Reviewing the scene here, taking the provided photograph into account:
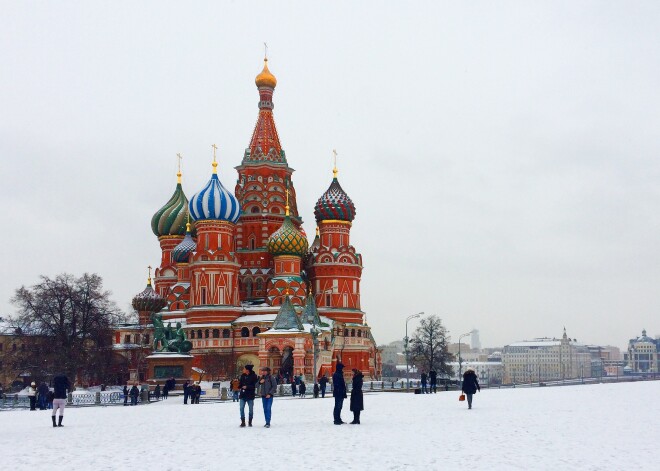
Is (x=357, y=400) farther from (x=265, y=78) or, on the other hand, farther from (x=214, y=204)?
(x=265, y=78)

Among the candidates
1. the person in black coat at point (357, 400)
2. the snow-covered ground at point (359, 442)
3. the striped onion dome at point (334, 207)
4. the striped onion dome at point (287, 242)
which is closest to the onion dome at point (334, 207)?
the striped onion dome at point (334, 207)

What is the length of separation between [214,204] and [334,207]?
443 inches

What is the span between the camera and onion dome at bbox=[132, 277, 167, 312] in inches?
2862

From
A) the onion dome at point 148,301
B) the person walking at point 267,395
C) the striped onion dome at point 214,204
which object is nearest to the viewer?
the person walking at point 267,395

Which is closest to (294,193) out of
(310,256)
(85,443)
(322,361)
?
(310,256)

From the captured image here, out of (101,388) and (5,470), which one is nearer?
(5,470)

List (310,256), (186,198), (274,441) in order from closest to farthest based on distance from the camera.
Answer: (274,441) < (310,256) < (186,198)

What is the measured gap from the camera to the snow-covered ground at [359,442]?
481 inches

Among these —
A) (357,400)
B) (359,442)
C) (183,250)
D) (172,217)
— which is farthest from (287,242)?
(359,442)

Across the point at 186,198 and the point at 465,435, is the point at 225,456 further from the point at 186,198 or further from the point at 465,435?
the point at 186,198

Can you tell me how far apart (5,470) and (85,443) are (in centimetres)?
389

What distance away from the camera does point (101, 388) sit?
2245 inches

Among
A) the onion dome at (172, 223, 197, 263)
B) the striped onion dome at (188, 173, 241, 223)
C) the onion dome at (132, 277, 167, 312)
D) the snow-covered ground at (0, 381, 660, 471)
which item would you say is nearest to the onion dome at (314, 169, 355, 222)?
the striped onion dome at (188, 173, 241, 223)

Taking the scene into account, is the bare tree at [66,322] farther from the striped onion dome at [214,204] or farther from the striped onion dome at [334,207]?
the striped onion dome at [334,207]
